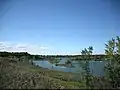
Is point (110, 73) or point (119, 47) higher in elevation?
point (119, 47)

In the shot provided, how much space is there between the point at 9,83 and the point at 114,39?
64.5 ft

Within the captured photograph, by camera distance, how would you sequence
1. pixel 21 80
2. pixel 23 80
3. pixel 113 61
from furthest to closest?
pixel 113 61 < pixel 23 80 < pixel 21 80

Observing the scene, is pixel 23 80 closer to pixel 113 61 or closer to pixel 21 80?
pixel 21 80

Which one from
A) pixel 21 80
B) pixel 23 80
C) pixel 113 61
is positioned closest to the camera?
pixel 21 80

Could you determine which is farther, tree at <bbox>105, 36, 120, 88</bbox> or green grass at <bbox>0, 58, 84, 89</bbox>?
tree at <bbox>105, 36, 120, 88</bbox>

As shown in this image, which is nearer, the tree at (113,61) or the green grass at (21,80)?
the green grass at (21,80)

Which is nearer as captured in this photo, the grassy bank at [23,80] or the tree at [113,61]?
the grassy bank at [23,80]

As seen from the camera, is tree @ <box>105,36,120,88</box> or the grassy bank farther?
tree @ <box>105,36,120,88</box>

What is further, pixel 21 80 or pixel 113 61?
pixel 113 61

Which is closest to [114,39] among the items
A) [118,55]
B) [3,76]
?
[118,55]

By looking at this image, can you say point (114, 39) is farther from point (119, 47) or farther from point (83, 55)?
point (83, 55)

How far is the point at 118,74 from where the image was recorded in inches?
626

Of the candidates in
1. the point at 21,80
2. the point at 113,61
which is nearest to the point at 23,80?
the point at 21,80

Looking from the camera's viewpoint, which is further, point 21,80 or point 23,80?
point 23,80
